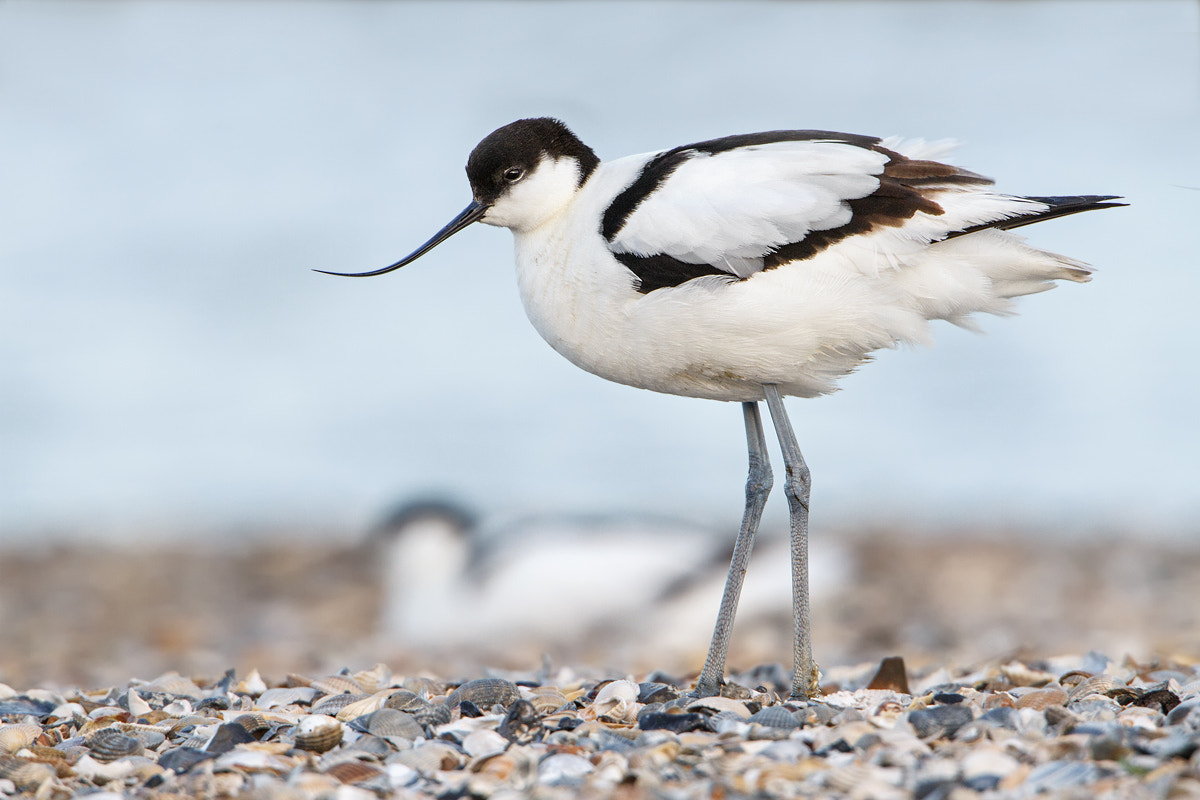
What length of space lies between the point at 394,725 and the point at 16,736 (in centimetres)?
126

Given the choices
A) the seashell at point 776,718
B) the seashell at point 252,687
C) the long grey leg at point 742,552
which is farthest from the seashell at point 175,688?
the seashell at point 776,718

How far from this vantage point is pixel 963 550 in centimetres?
1094

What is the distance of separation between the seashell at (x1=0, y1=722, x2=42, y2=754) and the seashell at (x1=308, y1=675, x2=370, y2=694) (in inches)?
43.1

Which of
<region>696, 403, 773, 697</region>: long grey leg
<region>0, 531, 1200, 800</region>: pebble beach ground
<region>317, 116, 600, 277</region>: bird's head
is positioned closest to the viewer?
<region>0, 531, 1200, 800</region>: pebble beach ground

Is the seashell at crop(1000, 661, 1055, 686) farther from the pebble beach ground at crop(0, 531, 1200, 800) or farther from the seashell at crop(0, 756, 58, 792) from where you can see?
the seashell at crop(0, 756, 58, 792)

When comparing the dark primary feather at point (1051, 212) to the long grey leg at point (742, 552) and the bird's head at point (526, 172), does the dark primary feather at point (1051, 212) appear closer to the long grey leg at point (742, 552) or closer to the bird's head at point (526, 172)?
the long grey leg at point (742, 552)

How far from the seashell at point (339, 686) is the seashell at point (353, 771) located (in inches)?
55.0

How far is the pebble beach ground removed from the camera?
318 cm

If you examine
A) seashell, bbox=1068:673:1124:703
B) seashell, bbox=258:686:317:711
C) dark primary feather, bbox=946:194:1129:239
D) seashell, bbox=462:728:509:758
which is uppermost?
dark primary feather, bbox=946:194:1129:239

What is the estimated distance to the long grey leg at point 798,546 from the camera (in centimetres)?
451

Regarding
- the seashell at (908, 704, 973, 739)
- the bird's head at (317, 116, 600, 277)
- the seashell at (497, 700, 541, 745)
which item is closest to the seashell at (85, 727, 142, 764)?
the seashell at (497, 700, 541, 745)

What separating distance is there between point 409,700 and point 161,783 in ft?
3.07

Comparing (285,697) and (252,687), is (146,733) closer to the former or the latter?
(285,697)

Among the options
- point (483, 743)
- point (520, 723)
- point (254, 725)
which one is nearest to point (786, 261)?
point (520, 723)
